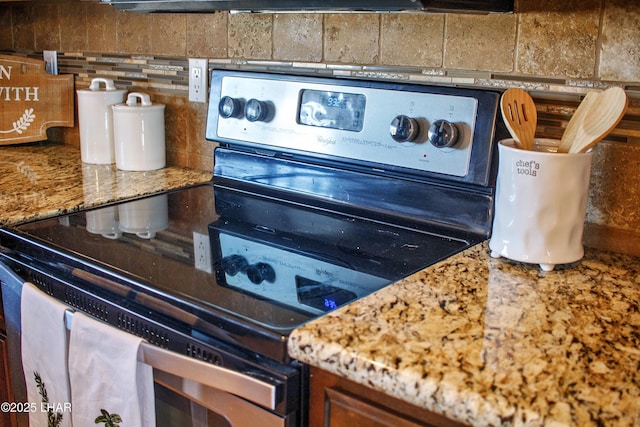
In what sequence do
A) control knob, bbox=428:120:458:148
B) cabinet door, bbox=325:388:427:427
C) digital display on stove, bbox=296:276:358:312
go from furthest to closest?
control knob, bbox=428:120:458:148 → digital display on stove, bbox=296:276:358:312 → cabinet door, bbox=325:388:427:427

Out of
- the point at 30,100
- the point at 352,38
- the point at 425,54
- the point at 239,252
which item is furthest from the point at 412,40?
the point at 30,100

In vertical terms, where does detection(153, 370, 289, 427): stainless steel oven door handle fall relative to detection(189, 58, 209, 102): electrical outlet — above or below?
below

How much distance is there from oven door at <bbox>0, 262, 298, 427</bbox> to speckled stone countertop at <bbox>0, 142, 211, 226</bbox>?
0.38 metres

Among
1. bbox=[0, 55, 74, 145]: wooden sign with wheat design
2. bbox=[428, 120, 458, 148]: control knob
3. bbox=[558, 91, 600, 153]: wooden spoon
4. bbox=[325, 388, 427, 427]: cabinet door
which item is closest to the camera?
bbox=[325, 388, 427, 427]: cabinet door

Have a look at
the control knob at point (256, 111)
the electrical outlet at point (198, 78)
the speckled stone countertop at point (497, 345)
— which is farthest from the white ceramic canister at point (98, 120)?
the speckled stone countertop at point (497, 345)

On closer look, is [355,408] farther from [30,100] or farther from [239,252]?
[30,100]

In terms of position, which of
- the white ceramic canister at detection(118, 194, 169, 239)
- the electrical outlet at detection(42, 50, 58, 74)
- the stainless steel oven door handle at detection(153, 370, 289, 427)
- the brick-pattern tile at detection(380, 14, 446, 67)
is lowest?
the stainless steel oven door handle at detection(153, 370, 289, 427)

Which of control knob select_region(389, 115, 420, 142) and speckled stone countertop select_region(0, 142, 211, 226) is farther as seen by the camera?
speckled stone countertop select_region(0, 142, 211, 226)

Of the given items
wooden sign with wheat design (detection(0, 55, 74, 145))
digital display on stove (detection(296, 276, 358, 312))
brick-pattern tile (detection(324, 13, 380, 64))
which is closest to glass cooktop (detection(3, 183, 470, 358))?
digital display on stove (detection(296, 276, 358, 312))

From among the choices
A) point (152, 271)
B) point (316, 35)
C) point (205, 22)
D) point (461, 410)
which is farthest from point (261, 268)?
point (205, 22)

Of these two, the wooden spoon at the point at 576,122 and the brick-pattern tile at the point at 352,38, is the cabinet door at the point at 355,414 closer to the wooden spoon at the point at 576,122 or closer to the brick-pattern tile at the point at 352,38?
the wooden spoon at the point at 576,122

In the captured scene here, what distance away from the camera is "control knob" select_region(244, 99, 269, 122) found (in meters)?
1.45

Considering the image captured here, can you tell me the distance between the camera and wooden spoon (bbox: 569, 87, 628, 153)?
968 mm

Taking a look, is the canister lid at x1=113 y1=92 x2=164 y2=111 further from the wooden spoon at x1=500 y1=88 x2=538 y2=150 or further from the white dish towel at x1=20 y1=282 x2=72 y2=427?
the wooden spoon at x1=500 y1=88 x2=538 y2=150
